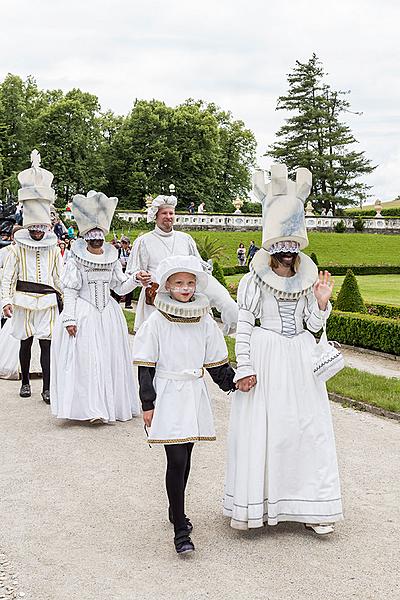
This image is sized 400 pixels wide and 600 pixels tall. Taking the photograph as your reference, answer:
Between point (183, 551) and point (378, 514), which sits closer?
point (183, 551)

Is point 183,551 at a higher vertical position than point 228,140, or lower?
lower

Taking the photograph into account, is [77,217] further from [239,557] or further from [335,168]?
[335,168]

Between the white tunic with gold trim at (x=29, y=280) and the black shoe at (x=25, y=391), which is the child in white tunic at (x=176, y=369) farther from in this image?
the black shoe at (x=25, y=391)

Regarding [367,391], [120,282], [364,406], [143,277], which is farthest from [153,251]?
[367,391]

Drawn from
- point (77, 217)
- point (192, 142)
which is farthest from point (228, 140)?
point (77, 217)

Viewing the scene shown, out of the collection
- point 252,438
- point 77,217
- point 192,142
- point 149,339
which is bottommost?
point 252,438

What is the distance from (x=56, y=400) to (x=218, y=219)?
45.6 m

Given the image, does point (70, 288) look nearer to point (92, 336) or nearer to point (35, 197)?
point (92, 336)

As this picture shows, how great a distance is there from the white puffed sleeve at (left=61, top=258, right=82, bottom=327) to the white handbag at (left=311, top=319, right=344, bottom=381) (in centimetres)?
373

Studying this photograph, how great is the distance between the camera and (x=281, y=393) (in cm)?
532

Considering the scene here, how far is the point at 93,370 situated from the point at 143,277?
1.07 meters

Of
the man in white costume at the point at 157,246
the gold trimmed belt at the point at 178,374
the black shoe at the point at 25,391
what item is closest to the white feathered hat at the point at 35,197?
the man in white costume at the point at 157,246

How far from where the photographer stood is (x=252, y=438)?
5.28 metres

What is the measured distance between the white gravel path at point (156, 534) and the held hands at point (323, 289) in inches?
54.0
